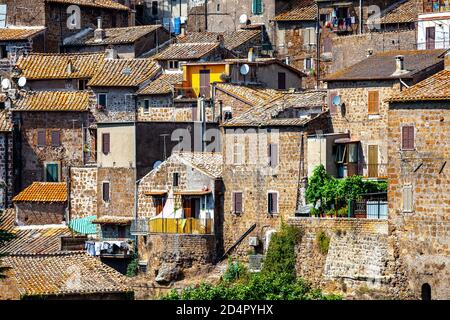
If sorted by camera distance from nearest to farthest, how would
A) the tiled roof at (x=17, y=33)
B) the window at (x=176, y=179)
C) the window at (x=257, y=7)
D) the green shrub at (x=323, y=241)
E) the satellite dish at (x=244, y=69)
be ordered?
the green shrub at (x=323, y=241) → the window at (x=176, y=179) → the satellite dish at (x=244, y=69) → the tiled roof at (x=17, y=33) → the window at (x=257, y=7)

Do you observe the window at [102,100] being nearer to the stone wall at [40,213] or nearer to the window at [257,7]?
the stone wall at [40,213]

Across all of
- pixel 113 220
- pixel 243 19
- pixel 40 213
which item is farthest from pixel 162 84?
pixel 243 19

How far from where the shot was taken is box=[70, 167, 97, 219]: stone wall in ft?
253

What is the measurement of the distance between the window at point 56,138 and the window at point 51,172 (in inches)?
32.6

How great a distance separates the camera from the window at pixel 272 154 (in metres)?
67.3

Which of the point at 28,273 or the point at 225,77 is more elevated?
the point at 225,77

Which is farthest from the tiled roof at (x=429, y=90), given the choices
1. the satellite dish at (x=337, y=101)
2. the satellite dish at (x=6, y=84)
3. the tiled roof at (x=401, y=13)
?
the satellite dish at (x=6, y=84)

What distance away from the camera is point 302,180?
66.4 m

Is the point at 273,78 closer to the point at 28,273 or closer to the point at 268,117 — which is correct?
the point at 268,117

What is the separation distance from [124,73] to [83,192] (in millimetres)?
7006

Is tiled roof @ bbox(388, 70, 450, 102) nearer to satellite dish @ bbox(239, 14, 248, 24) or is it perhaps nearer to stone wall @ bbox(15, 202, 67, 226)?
stone wall @ bbox(15, 202, 67, 226)

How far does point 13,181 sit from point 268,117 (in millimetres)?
18046

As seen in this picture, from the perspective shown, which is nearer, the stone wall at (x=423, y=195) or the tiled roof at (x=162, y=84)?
the stone wall at (x=423, y=195)

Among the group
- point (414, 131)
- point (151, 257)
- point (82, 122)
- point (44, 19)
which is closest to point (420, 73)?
point (414, 131)
